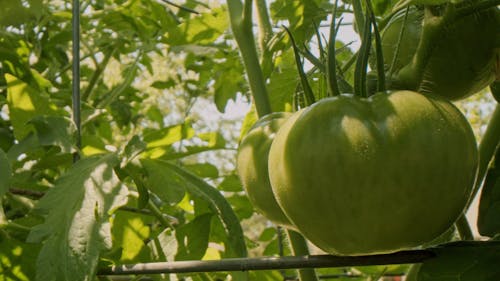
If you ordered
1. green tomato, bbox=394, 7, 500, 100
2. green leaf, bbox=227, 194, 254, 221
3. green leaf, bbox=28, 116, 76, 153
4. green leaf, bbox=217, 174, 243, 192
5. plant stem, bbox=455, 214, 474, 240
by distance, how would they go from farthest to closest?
green leaf, bbox=227, 194, 254, 221
green leaf, bbox=217, 174, 243, 192
green leaf, bbox=28, 116, 76, 153
plant stem, bbox=455, 214, 474, 240
green tomato, bbox=394, 7, 500, 100

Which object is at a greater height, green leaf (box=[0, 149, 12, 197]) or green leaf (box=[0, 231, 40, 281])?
green leaf (box=[0, 149, 12, 197])

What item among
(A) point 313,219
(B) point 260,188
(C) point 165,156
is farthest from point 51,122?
(A) point 313,219

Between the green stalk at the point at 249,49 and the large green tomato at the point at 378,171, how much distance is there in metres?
0.32

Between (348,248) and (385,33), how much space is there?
261mm

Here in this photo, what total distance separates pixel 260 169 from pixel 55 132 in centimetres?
33

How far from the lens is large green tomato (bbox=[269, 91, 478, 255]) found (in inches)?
18.8

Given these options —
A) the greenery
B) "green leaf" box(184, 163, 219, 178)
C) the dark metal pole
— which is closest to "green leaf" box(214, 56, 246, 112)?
the greenery

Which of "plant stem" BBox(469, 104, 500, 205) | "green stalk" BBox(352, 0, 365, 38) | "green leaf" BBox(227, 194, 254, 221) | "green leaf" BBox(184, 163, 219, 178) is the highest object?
"green stalk" BBox(352, 0, 365, 38)

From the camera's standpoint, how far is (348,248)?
0.51 meters

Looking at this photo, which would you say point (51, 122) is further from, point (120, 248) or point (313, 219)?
point (313, 219)

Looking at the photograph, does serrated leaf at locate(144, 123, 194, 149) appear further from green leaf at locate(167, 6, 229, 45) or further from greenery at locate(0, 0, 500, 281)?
green leaf at locate(167, 6, 229, 45)

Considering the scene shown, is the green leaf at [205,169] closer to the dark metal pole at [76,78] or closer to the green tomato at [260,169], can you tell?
the dark metal pole at [76,78]

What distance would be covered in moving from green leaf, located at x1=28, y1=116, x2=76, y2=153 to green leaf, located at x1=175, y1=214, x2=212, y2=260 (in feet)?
0.57

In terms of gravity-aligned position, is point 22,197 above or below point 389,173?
below
